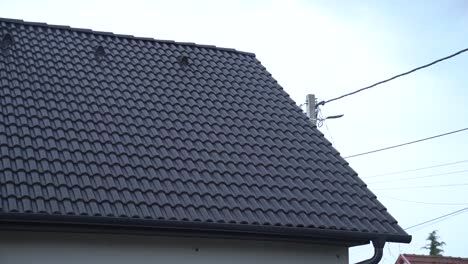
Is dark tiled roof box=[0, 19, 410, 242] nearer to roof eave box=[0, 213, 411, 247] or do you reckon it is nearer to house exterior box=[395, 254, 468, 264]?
roof eave box=[0, 213, 411, 247]

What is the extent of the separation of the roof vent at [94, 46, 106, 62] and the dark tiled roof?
0.11 ft

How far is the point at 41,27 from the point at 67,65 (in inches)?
55.6

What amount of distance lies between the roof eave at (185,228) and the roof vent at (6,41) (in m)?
3.96

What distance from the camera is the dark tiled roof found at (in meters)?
8.49

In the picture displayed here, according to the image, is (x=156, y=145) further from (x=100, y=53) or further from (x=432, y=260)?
(x=432, y=260)

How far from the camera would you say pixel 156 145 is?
9.76 m

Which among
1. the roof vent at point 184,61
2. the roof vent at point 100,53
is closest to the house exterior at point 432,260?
the roof vent at point 184,61

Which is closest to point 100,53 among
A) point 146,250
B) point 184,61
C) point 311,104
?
point 184,61

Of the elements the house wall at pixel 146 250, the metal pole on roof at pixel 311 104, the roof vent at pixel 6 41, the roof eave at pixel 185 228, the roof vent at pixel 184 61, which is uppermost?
the metal pole on roof at pixel 311 104

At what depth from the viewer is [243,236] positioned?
8.83 metres

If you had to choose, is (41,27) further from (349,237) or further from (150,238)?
(349,237)

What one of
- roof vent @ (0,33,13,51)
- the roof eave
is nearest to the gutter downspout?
the roof eave

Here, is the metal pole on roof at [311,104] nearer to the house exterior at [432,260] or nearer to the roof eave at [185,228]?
the house exterior at [432,260]

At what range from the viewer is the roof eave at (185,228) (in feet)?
25.5
